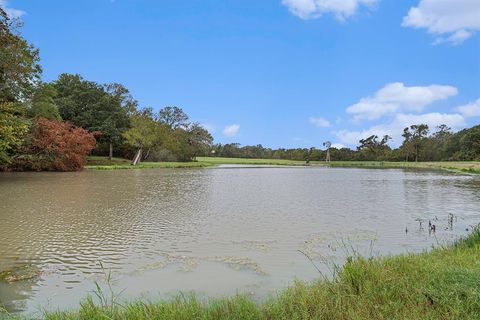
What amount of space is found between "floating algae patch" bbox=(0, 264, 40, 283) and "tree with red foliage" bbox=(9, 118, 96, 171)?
102 ft

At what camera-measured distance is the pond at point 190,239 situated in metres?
6.04

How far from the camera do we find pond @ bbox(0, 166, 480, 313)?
19.8 feet

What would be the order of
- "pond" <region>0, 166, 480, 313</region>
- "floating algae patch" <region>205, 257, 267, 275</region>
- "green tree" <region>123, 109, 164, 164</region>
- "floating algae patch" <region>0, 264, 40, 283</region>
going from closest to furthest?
1. "pond" <region>0, 166, 480, 313</region>
2. "floating algae patch" <region>0, 264, 40, 283</region>
3. "floating algae patch" <region>205, 257, 267, 275</region>
4. "green tree" <region>123, 109, 164, 164</region>

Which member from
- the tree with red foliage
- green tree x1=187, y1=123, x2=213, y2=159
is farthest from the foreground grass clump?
green tree x1=187, y1=123, x2=213, y2=159

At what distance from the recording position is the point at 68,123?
4694cm

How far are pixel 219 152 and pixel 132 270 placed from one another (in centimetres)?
10976

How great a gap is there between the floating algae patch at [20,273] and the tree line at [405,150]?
80209mm

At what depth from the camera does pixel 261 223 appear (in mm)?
11469

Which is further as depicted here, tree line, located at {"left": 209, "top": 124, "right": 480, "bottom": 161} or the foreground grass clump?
tree line, located at {"left": 209, "top": 124, "right": 480, "bottom": 161}

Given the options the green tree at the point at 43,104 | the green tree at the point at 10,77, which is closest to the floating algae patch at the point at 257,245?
the green tree at the point at 10,77

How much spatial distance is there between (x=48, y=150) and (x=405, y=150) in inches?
3094

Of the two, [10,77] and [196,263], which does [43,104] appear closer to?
[10,77]

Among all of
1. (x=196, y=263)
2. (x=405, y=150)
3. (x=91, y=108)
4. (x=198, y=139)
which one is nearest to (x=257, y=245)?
(x=196, y=263)

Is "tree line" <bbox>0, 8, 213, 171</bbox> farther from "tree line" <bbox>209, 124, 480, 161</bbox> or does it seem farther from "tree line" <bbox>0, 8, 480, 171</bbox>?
"tree line" <bbox>209, 124, 480, 161</bbox>
